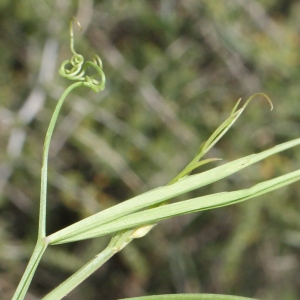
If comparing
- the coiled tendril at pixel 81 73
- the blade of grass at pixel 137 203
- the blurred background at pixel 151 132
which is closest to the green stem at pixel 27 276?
the blade of grass at pixel 137 203

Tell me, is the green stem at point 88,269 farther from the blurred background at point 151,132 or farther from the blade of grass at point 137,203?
the blurred background at point 151,132

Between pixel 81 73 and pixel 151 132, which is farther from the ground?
pixel 151 132

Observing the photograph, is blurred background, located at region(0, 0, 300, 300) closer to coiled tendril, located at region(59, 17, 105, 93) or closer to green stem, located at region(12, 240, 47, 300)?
coiled tendril, located at region(59, 17, 105, 93)

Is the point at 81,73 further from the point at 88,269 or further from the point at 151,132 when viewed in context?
the point at 151,132

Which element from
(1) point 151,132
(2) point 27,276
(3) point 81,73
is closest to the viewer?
(2) point 27,276

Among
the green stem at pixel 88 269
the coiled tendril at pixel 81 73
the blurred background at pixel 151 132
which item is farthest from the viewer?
the blurred background at pixel 151 132

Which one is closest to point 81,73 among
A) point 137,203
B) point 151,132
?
point 137,203

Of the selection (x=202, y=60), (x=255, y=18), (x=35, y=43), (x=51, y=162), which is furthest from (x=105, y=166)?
(x=255, y=18)

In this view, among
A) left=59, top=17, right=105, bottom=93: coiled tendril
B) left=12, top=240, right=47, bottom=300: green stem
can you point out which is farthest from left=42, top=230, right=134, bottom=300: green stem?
left=59, top=17, right=105, bottom=93: coiled tendril

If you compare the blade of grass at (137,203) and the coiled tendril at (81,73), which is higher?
the coiled tendril at (81,73)
